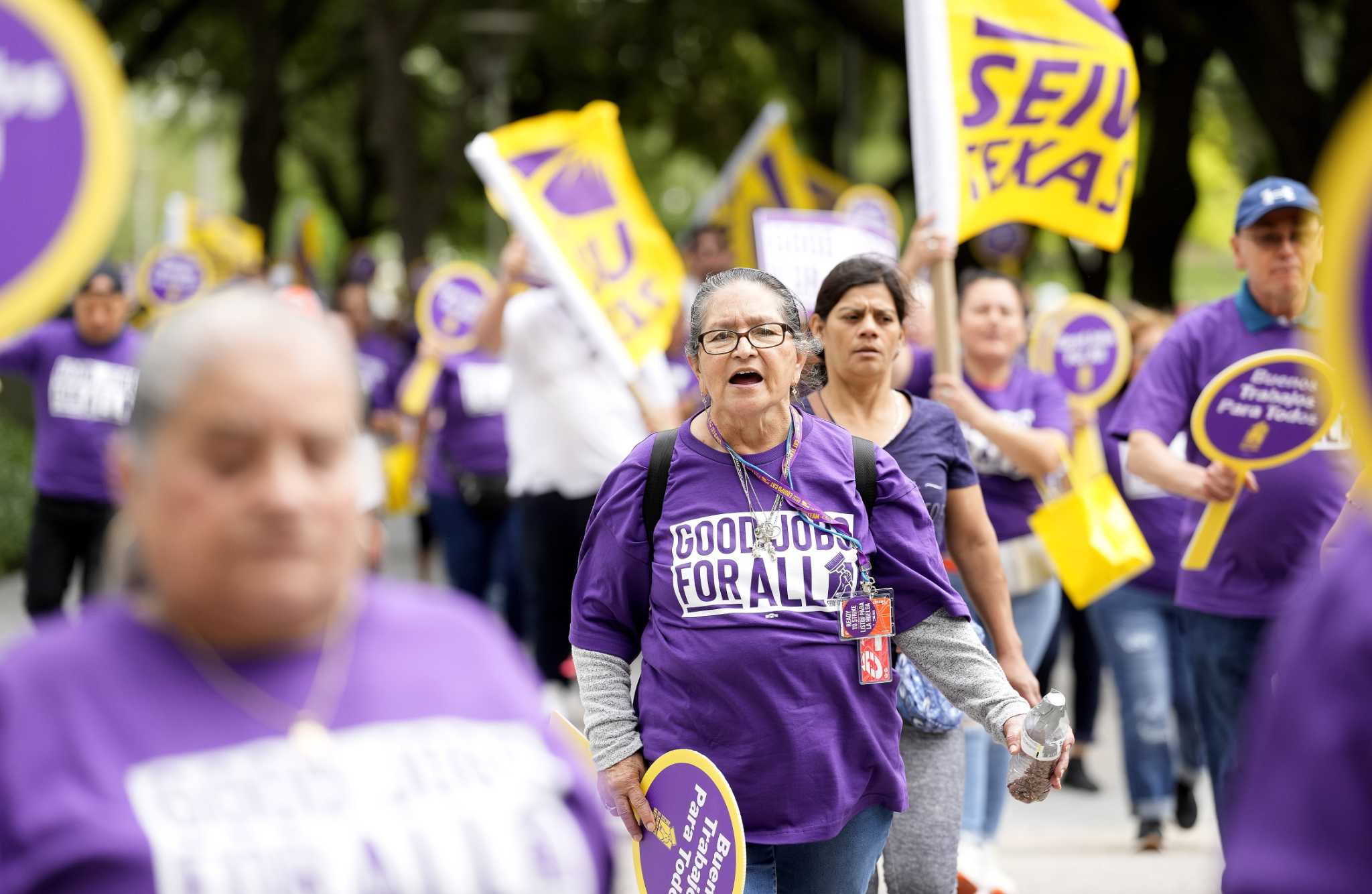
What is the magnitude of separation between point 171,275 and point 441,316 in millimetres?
3292

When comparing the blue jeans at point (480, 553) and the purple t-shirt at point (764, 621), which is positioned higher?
the purple t-shirt at point (764, 621)

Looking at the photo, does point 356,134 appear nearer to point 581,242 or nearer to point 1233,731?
point 581,242

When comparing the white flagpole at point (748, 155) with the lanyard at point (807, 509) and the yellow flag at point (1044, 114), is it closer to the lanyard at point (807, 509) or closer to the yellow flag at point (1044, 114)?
the yellow flag at point (1044, 114)

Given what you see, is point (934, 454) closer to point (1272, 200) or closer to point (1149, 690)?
point (1272, 200)

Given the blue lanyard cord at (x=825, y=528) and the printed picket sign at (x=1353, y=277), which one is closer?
the printed picket sign at (x=1353, y=277)

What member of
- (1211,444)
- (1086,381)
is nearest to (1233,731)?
(1211,444)

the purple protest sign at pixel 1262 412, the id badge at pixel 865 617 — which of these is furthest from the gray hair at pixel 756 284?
the purple protest sign at pixel 1262 412

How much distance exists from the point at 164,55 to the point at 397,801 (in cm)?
2581

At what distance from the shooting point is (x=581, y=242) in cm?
759

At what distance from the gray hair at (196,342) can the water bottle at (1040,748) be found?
215 centimetres

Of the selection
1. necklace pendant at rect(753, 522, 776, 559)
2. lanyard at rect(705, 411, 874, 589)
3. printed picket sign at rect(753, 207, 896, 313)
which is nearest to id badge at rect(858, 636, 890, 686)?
lanyard at rect(705, 411, 874, 589)

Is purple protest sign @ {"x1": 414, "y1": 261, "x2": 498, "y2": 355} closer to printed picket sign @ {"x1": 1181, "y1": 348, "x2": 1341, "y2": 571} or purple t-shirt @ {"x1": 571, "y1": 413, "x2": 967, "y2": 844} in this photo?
printed picket sign @ {"x1": 1181, "y1": 348, "x2": 1341, "y2": 571}

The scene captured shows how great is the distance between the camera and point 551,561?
802cm

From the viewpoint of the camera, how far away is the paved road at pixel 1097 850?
614cm
